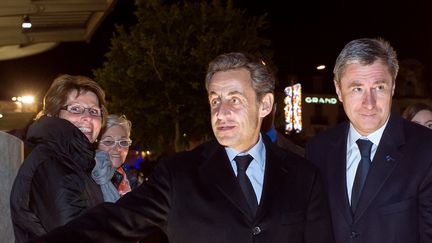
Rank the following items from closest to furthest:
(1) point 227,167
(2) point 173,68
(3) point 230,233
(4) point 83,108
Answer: (3) point 230,233 → (1) point 227,167 → (4) point 83,108 → (2) point 173,68

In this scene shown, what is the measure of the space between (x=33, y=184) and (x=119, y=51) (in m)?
22.1

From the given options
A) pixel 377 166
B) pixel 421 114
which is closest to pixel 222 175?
pixel 377 166

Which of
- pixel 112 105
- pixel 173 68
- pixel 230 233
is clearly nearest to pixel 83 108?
pixel 230 233

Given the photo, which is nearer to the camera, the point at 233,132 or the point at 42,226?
the point at 233,132

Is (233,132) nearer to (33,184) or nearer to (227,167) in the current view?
(227,167)

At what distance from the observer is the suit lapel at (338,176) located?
3334 millimetres

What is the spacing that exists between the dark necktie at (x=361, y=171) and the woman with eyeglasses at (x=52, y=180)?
144 centimetres

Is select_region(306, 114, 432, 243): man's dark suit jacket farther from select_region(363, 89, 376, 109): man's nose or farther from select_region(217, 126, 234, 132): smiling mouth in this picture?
select_region(217, 126, 234, 132): smiling mouth

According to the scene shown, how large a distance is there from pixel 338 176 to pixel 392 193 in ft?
0.99

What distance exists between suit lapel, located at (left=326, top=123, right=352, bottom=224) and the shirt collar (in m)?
0.51

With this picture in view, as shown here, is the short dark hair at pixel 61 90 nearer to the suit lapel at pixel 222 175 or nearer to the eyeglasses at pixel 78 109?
the eyeglasses at pixel 78 109

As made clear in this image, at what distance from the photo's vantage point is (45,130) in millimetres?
3518

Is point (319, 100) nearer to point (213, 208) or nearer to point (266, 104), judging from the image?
point (266, 104)

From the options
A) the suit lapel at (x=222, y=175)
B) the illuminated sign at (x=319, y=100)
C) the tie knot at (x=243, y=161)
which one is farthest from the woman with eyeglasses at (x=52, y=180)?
the illuminated sign at (x=319, y=100)
